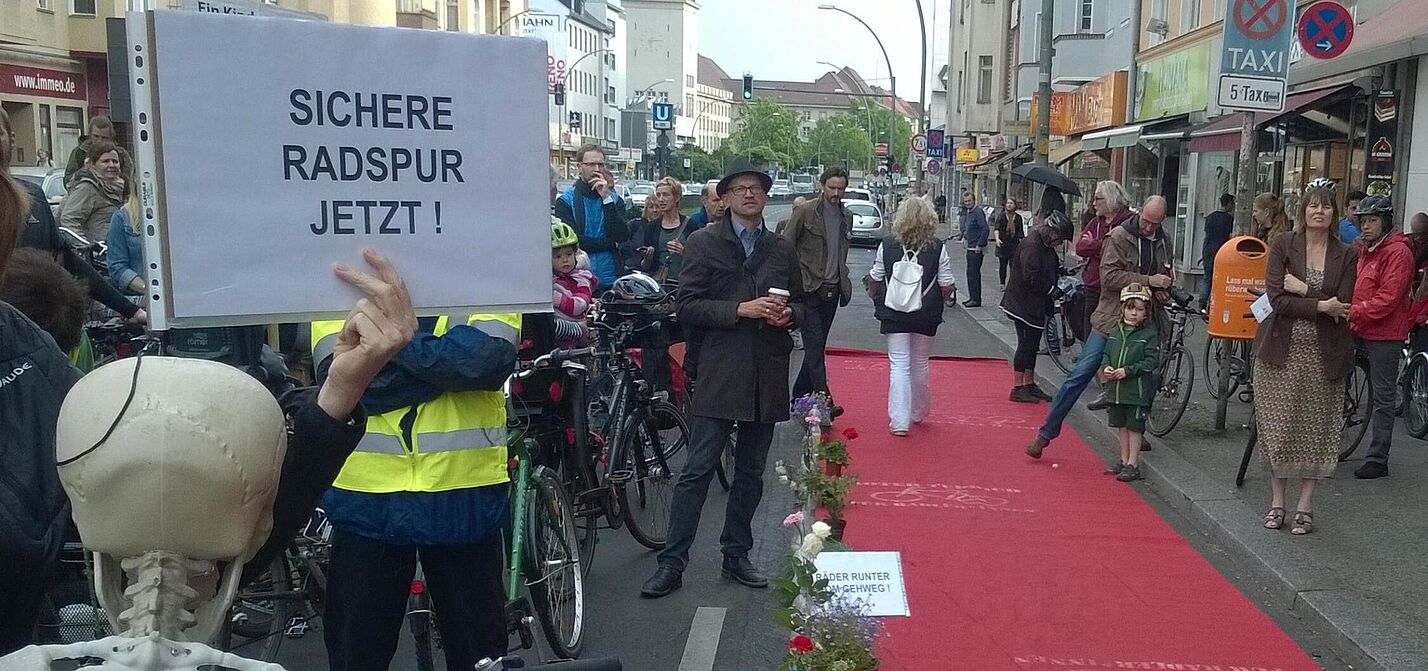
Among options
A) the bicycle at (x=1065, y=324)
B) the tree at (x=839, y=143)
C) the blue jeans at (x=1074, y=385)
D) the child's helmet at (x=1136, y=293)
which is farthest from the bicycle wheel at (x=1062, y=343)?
the tree at (x=839, y=143)

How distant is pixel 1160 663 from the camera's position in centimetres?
511

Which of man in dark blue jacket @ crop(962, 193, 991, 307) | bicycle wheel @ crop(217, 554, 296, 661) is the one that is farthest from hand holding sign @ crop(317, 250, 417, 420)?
man in dark blue jacket @ crop(962, 193, 991, 307)

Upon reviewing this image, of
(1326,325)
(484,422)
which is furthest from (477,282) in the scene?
(1326,325)

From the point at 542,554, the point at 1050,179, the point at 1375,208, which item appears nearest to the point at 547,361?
the point at 542,554

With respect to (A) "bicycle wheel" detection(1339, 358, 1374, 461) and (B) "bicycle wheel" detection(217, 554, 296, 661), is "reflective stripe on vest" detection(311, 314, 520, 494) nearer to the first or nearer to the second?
(B) "bicycle wheel" detection(217, 554, 296, 661)

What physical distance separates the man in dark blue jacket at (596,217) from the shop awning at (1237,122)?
6725mm

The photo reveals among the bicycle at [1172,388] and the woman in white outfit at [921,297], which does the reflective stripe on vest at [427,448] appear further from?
the bicycle at [1172,388]

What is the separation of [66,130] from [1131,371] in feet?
110

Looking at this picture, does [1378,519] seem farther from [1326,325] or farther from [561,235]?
[561,235]

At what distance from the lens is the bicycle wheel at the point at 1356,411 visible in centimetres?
842

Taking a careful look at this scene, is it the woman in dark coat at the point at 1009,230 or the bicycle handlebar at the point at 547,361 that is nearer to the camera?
the bicycle handlebar at the point at 547,361

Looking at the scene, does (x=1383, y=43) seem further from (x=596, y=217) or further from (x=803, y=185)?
(x=803, y=185)

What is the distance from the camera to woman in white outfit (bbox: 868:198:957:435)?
31.1 feet

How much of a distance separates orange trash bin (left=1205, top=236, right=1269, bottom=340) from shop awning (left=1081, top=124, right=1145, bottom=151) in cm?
1470
